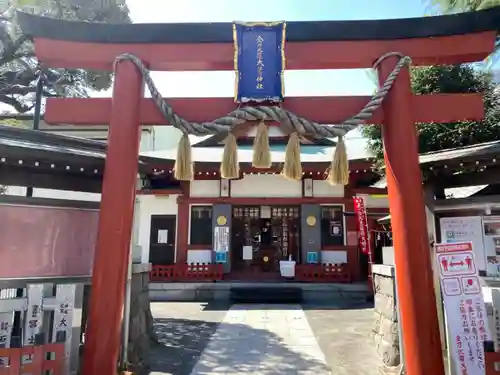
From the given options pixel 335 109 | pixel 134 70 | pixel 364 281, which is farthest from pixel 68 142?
pixel 364 281

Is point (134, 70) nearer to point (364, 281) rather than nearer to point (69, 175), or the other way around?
point (69, 175)

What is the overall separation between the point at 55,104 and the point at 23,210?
4.19 feet

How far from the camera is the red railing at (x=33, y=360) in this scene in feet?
11.2

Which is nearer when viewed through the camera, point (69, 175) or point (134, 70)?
point (134, 70)

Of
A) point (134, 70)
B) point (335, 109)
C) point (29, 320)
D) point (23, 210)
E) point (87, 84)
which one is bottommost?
point (29, 320)

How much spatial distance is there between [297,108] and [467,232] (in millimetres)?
2750

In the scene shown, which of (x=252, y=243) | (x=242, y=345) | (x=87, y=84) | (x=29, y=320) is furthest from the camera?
(x=252, y=243)

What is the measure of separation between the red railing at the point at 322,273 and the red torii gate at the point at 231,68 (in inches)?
384

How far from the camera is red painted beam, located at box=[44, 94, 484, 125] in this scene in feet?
14.4

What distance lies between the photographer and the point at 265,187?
47.9 ft

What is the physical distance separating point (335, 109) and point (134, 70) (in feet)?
7.54

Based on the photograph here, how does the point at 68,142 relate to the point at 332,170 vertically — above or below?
above

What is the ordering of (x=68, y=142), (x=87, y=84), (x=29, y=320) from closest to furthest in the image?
(x=29, y=320) < (x=68, y=142) < (x=87, y=84)

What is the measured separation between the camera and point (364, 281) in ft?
44.9
